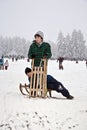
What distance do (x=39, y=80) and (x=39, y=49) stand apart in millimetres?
946

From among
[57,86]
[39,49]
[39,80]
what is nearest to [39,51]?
[39,49]

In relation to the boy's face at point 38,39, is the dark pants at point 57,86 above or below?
below

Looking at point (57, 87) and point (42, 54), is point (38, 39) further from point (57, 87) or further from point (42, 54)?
point (57, 87)

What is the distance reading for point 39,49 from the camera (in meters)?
9.94

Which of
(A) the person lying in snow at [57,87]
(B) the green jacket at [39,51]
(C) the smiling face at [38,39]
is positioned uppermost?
(C) the smiling face at [38,39]

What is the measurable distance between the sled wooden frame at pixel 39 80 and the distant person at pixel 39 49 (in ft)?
0.60

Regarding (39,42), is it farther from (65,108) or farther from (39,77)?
(65,108)

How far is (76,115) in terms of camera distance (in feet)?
25.0

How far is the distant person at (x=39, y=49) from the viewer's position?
9883 millimetres

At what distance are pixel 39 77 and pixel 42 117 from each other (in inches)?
92.7

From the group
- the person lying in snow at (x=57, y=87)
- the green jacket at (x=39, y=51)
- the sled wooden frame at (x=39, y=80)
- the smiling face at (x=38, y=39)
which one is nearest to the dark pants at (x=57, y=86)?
the person lying in snow at (x=57, y=87)

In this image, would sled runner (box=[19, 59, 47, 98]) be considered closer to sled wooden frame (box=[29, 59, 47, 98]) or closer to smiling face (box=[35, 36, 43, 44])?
sled wooden frame (box=[29, 59, 47, 98])

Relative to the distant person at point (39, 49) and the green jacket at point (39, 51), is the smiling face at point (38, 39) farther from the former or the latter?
the green jacket at point (39, 51)

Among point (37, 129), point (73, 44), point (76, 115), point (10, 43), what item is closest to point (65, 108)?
point (76, 115)
